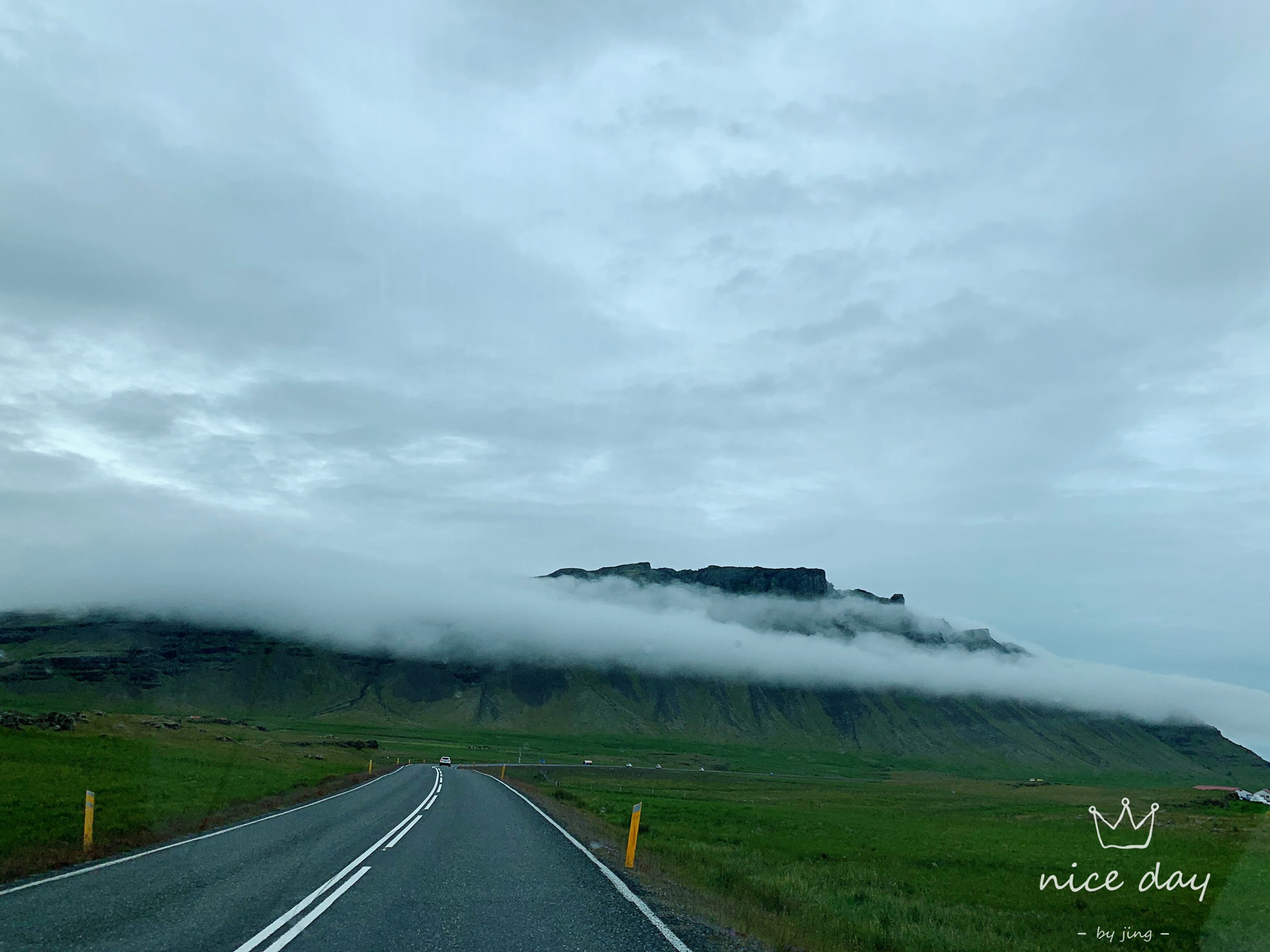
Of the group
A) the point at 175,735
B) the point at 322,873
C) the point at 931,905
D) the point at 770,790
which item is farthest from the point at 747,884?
the point at 770,790

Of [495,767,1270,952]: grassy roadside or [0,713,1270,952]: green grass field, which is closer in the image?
[495,767,1270,952]: grassy roadside

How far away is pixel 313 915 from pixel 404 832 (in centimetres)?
1217

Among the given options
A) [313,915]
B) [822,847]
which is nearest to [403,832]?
[313,915]

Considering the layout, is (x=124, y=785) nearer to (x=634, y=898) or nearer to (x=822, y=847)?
(x=634, y=898)

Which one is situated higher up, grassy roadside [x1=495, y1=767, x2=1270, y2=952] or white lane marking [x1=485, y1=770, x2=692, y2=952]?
white lane marking [x1=485, y1=770, x2=692, y2=952]

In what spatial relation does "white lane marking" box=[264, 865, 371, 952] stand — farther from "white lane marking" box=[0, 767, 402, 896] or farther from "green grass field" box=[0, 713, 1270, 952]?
"green grass field" box=[0, 713, 1270, 952]

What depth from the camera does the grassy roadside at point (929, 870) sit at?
51.6 feet

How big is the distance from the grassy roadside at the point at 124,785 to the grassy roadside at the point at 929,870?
1222 cm

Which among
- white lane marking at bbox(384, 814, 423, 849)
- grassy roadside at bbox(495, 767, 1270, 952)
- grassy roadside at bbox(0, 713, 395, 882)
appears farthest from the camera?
white lane marking at bbox(384, 814, 423, 849)

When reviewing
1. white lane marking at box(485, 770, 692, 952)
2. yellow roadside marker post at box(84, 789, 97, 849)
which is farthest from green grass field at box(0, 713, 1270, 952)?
white lane marking at box(485, 770, 692, 952)

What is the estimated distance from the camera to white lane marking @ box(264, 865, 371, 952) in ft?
30.9

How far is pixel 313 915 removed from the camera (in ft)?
36.1

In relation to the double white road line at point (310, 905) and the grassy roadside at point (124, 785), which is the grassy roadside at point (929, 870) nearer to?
the double white road line at point (310, 905)

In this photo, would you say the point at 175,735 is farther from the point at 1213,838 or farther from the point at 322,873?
the point at 1213,838
